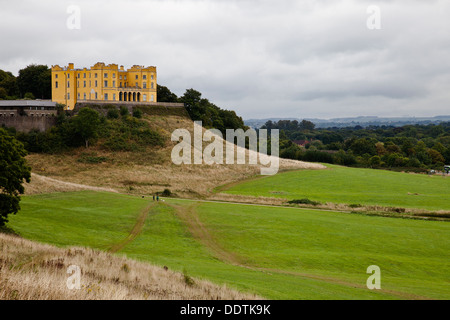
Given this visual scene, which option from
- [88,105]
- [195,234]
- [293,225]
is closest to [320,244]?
[293,225]

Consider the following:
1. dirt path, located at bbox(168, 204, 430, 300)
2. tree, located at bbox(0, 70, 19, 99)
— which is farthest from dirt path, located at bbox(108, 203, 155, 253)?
tree, located at bbox(0, 70, 19, 99)

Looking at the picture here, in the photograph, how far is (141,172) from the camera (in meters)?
60.6

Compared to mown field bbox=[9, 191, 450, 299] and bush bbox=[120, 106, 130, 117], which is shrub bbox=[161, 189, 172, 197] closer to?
mown field bbox=[9, 191, 450, 299]

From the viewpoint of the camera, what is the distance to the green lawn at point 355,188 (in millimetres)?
48781

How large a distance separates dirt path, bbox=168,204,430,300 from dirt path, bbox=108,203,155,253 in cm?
270

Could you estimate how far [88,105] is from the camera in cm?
7556

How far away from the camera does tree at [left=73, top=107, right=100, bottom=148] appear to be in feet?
222

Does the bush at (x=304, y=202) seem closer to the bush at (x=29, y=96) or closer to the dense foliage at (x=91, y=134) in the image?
the dense foliage at (x=91, y=134)

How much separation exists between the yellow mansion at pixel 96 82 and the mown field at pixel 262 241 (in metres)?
41.7

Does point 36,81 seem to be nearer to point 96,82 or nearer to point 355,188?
point 96,82

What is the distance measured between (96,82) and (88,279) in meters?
70.3

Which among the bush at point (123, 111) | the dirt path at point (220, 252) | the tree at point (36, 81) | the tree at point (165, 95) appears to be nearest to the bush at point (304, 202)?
the dirt path at point (220, 252)
